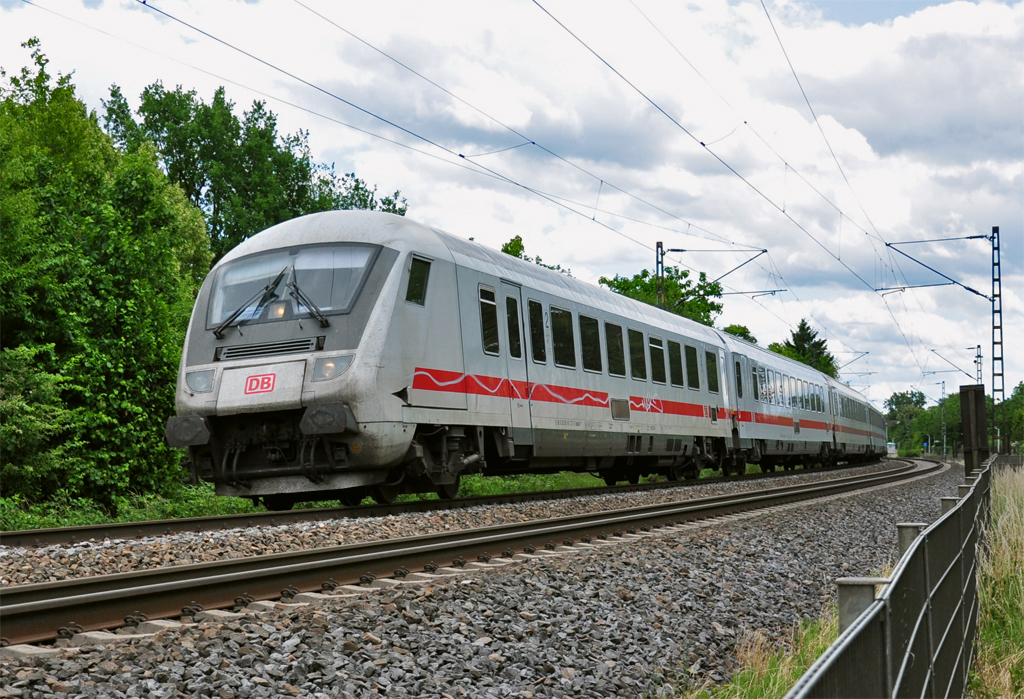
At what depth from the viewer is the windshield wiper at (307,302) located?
1045 centimetres

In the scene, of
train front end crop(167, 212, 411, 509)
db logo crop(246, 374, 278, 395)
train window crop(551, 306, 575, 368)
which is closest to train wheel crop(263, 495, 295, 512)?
train front end crop(167, 212, 411, 509)

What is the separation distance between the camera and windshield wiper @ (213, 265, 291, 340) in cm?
1098

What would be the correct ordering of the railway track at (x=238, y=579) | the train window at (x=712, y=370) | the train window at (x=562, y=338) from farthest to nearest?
1. the train window at (x=712, y=370)
2. the train window at (x=562, y=338)
3. the railway track at (x=238, y=579)

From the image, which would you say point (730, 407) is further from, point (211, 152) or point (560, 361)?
point (211, 152)

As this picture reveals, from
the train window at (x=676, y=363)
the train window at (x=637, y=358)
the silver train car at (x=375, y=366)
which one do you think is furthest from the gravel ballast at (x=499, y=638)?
the train window at (x=676, y=363)

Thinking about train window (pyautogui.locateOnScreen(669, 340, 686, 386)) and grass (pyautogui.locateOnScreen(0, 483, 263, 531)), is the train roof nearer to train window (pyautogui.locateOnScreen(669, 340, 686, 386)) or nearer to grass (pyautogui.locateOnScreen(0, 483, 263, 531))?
train window (pyautogui.locateOnScreen(669, 340, 686, 386))

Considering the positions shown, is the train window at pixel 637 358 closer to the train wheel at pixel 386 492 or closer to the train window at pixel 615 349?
the train window at pixel 615 349

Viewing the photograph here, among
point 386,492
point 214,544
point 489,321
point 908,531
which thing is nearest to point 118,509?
point 386,492

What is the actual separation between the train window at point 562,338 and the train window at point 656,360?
3.50 m

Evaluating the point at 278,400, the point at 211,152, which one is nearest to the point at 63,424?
the point at 278,400

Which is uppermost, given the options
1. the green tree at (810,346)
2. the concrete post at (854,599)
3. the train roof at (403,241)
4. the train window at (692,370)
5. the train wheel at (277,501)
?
the green tree at (810,346)

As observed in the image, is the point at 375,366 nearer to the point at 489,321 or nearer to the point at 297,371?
the point at 297,371

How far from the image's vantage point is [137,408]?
16109 millimetres

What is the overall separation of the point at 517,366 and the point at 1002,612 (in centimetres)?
670
